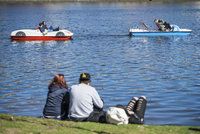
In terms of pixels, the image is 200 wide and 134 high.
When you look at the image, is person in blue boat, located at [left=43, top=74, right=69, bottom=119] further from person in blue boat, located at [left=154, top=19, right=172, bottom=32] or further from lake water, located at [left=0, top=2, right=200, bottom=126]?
person in blue boat, located at [left=154, top=19, right=172, bottom=32]

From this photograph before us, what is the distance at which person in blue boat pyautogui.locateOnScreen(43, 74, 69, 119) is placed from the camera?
52.8 ft

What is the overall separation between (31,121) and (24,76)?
19.4m

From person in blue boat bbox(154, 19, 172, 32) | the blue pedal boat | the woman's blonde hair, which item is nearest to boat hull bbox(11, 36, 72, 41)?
→ the blue pedal boat

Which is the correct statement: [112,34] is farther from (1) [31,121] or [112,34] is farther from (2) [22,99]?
(1) [31,121]

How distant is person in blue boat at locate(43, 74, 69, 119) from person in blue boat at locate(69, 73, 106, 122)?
631mm

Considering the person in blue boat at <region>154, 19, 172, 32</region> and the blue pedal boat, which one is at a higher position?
the person in blue boat at <region>154, 19, 172, 32</region>

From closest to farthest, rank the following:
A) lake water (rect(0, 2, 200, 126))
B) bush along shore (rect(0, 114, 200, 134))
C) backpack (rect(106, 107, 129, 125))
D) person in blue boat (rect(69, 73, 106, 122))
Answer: bush along shore (rect(0, 114, 200, 134)) → backpack (rect(106, 107, 129, 125)) → person in blue boat (rect(69, 73, 106, 122)) → lake water (rect(0, 2, 200, 126))

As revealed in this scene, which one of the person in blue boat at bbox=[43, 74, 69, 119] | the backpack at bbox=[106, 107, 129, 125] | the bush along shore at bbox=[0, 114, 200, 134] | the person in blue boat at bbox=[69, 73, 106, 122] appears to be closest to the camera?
the bush along shore at bbox=[0, 114, 200, 134]

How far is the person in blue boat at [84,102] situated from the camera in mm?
15344

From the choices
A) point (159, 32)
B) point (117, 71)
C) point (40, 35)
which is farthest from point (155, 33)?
point (117, 71)

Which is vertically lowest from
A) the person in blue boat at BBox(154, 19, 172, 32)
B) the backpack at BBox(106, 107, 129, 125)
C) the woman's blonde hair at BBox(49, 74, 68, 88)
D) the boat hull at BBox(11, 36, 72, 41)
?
the boat hull at BBox(11, 36, 72, 41)

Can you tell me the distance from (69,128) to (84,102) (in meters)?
1.98

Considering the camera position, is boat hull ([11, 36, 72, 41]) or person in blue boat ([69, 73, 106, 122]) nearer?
person in blue boat ([69, 73, 106, 122])

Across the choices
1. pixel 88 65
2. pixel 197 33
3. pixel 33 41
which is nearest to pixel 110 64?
pixel 88 65
